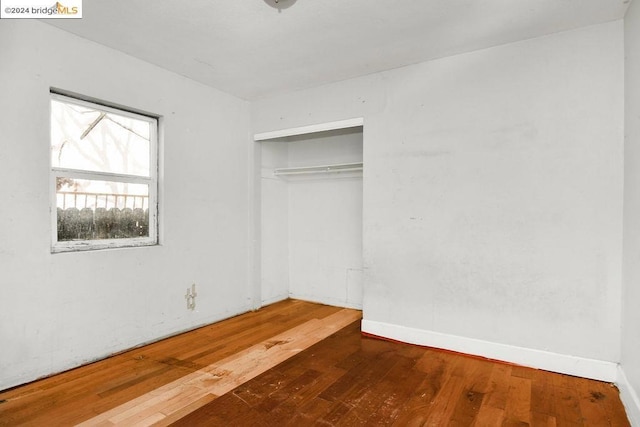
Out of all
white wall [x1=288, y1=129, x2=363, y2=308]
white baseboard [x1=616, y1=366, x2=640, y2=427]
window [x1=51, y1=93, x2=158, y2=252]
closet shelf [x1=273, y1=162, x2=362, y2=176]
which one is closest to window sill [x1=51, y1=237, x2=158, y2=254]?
window [x1=51, y1=93, x2=158, y2=252]

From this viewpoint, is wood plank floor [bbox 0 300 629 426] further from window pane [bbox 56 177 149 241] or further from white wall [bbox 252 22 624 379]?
window pane [bbox 56 177 149 241]

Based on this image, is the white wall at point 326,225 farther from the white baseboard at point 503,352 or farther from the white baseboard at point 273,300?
the white baseboard at point 503,352

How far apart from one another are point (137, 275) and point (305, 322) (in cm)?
178

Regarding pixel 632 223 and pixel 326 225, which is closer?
pixel 632 223

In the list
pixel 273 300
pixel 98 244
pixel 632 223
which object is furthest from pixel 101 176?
pixel 632 223

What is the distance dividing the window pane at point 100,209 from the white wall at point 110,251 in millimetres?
168

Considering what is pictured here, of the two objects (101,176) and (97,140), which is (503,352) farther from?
(97,140)

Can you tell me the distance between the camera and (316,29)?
264 cm

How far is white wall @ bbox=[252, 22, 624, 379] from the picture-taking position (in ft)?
8.39

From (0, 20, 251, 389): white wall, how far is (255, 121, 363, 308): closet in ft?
1.36

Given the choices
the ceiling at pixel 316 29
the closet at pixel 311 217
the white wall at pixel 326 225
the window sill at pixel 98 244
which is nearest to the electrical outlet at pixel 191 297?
the window sill at pixel 98 244

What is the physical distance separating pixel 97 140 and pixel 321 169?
2.47 metres

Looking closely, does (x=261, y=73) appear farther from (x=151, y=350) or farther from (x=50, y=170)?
(x=151, y=350)

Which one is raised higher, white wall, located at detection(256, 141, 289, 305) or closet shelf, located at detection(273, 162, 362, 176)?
closet shelf, located at detection(273, 162, 362, 176)
